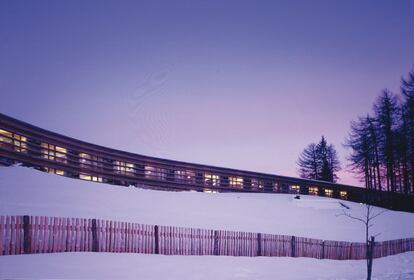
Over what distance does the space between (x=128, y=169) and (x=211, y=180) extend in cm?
946

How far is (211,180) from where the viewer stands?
134ft

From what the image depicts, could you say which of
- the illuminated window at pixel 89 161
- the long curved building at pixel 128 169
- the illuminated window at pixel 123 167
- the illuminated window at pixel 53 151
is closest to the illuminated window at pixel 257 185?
the long curved building at pixel 128 169

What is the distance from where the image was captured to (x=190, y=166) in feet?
128

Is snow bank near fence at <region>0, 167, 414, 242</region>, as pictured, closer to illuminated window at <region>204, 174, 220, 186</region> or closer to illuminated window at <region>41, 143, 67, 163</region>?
illuminated window at <region>41, 143, 67, 163</region>

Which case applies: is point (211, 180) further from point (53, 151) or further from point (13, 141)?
point (13, 141)

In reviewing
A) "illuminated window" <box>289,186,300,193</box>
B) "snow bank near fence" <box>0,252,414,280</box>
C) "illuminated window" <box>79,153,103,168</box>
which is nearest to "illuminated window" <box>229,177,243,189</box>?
"illuminated window" <box>289,186,300,193</box>

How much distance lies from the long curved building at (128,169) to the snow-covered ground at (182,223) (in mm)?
2621

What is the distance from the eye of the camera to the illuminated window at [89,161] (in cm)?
3016

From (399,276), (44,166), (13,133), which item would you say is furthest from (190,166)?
(399,276)

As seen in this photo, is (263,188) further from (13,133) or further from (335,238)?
(13,133)

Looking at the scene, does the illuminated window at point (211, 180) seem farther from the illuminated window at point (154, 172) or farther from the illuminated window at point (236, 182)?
the illuminated window at point (154, 172)

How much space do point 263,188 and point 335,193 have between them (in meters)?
15.9

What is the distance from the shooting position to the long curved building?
80.2ft

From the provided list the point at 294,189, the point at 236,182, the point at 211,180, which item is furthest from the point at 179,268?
the point at 294,189
